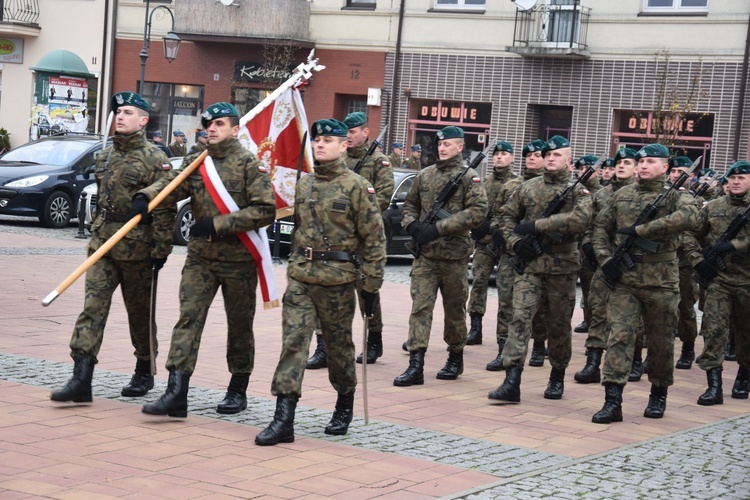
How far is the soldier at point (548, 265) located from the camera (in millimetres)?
9422

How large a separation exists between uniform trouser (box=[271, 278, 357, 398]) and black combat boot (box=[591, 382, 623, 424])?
2094 mm

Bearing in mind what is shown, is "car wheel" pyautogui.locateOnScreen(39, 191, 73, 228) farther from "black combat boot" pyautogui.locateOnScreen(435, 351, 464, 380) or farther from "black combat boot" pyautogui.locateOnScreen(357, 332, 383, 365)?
"black combat boot" pyautogui.locateOnScreen(435, 351, 464, 380)

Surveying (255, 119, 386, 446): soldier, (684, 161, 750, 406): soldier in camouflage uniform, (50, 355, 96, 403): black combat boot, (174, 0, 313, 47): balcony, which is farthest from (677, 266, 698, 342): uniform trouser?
(174, 0, 313, 47): balcony

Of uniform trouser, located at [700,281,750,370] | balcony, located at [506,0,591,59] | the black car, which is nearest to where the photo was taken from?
uniform trouser, located at [700,281,750,370]

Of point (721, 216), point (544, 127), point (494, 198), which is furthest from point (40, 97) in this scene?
point (721, 216)

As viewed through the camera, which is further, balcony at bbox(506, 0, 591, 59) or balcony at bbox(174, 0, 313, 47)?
balcony at bbox(174, 0, 313, 47)

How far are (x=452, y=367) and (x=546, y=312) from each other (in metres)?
1.03

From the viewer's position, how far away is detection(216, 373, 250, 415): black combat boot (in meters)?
8.23

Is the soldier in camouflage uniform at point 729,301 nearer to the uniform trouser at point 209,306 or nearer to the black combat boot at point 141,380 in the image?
the uniform trouser at point 209,306

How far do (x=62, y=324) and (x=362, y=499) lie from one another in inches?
238

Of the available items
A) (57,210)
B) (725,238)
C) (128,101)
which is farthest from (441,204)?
(57,210)

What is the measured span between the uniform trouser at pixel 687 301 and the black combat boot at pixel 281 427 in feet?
18.8

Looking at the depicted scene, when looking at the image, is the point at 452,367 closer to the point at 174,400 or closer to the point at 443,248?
the point at 443,248

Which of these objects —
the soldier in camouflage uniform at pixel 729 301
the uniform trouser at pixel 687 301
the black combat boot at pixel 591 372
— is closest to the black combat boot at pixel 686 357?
the uniform trouser at pixel 687 301
